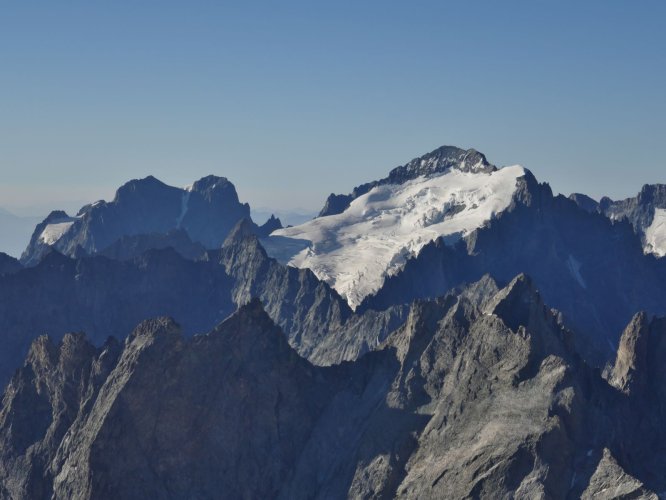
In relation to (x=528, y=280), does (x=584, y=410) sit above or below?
below

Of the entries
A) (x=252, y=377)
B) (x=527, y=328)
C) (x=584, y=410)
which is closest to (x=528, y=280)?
(x=527, y=328)

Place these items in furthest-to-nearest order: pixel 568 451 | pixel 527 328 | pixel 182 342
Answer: pixel 182 342 → pixel 527 328 → pixel 568 451

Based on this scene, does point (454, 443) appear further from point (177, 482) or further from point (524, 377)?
point (177, 482)

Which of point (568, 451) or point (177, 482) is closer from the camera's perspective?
point (568, 451)

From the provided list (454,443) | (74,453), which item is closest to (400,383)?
(454,443)

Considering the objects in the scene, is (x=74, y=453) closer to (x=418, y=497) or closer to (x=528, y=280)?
(x=418, y=497)

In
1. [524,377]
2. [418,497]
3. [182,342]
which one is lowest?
[418,497]

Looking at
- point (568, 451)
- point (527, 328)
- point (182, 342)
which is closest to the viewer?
point (568, 451)
